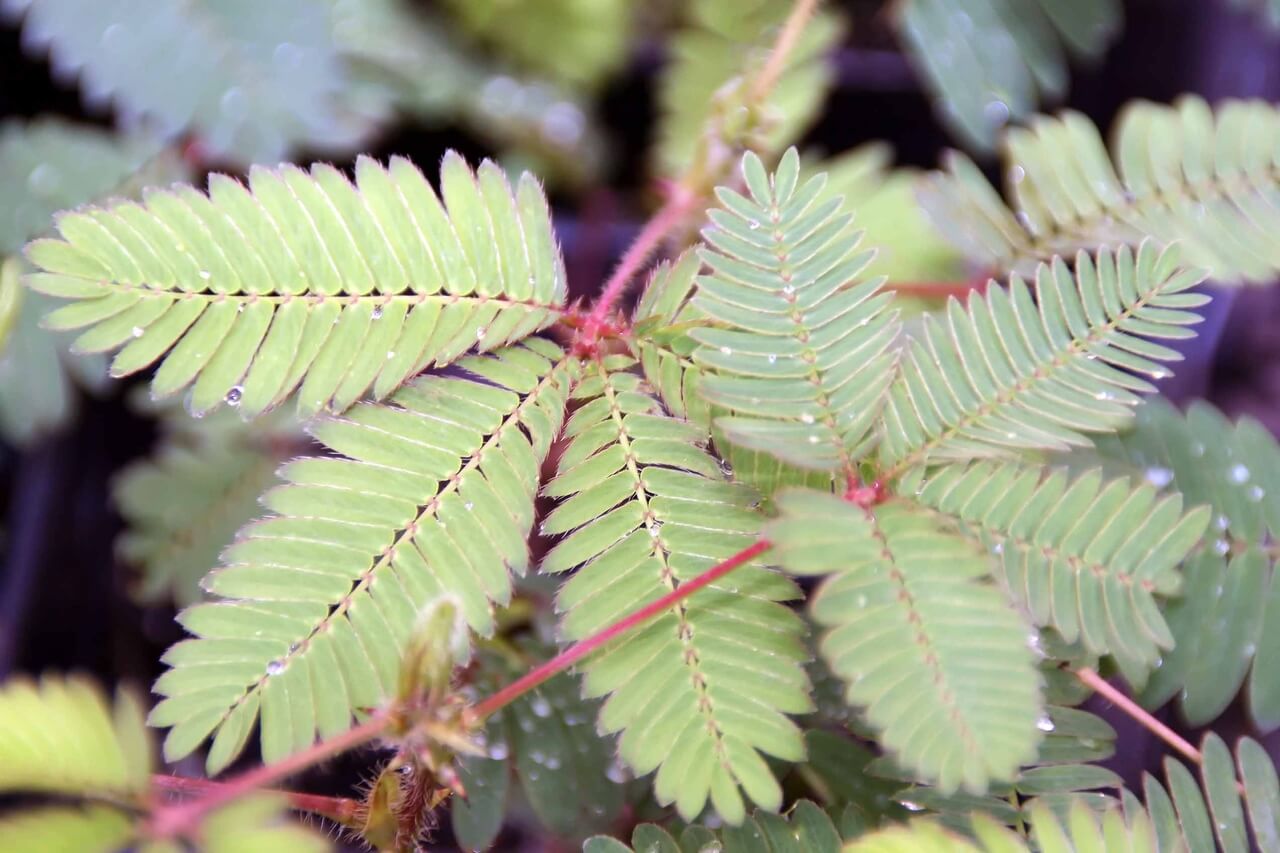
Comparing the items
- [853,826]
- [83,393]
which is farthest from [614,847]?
[83,393]

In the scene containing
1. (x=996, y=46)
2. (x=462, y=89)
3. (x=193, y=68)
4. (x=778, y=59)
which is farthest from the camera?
(x=462, y=89)

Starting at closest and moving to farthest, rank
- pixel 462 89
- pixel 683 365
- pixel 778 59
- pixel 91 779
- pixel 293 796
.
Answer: pixel 91 779 < pixel 293 796 < pixel 683 365 < pixel 778 59 < pixel 462 89

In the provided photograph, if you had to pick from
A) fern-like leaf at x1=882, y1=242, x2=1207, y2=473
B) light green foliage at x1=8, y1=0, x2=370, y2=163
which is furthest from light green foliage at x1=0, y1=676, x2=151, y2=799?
light green foliage at x1=8, y1=0, x2=370, y2=163

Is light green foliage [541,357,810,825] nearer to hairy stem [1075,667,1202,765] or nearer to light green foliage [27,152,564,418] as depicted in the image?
light green foliage [27,152,564,418]

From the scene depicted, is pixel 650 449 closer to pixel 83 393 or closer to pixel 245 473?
pixel 245 473

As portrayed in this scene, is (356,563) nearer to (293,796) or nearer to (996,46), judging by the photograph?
(293,796)

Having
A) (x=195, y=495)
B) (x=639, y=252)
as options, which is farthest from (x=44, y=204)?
(x=639, y=252)
